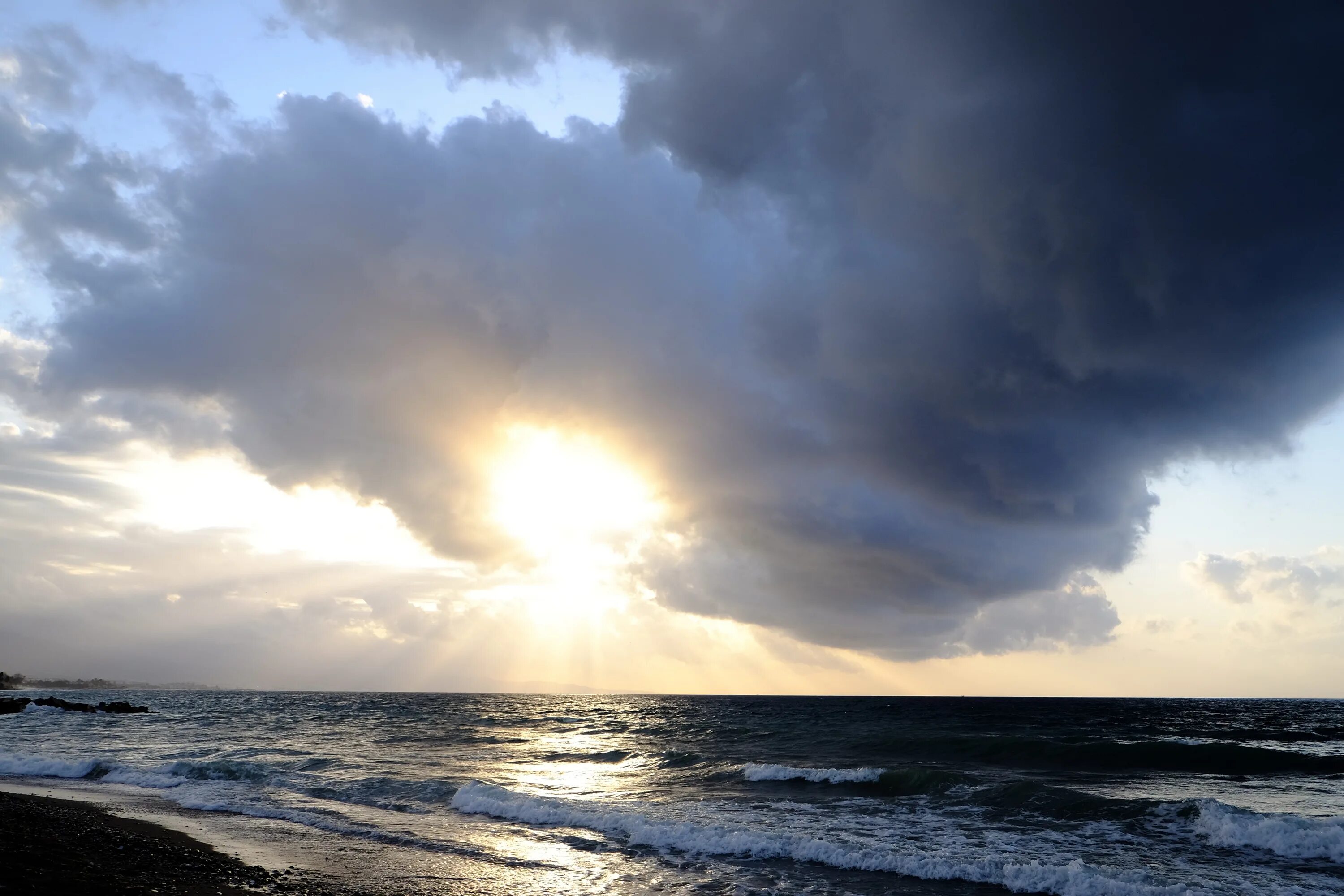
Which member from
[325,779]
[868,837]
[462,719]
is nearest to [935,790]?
[868,837]

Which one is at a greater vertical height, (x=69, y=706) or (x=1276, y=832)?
(x=1276, y=832)

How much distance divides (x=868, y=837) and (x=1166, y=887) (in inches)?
299

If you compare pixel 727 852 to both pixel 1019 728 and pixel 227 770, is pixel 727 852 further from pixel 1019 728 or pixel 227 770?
pixel 1019 728

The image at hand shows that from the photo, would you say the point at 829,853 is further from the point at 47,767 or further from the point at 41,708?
the point at 41,708

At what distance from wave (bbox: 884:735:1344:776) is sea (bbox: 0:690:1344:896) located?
0.19 meters

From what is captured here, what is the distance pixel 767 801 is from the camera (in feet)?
93.7

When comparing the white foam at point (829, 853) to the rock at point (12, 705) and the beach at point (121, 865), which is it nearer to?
the beach at point (121, 865)

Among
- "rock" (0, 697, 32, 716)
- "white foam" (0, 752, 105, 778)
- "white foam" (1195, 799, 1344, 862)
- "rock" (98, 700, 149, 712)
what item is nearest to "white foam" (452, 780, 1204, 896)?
"white foam" (1195, 799, 1344, 862)

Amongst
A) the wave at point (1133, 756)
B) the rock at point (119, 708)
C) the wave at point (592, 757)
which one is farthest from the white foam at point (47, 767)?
the rock at point (119, 708)

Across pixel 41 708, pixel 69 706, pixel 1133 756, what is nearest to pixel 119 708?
pixel 69 706

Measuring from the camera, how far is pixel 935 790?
3005cm

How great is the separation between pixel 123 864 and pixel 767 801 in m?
20.4

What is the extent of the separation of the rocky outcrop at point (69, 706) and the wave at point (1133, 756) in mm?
90142

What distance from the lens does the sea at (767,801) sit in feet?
59.4
